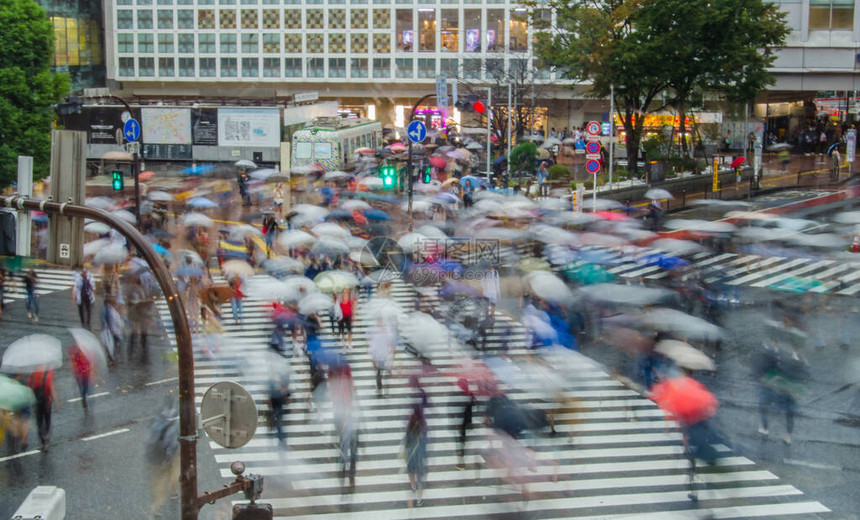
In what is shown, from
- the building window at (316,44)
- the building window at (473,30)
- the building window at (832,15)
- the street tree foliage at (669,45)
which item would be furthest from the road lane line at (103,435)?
the building window at (316,44)

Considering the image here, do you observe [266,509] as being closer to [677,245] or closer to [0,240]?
[0,240]

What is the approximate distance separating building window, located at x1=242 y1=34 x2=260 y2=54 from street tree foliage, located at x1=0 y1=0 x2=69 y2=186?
4492 cm

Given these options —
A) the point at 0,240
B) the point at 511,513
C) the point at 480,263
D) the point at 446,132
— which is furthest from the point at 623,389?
the point at 446,132

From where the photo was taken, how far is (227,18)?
82250 millimetres

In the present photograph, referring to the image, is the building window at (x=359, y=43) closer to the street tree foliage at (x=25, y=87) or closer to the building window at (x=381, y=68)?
the building window at (x=381, y=68)

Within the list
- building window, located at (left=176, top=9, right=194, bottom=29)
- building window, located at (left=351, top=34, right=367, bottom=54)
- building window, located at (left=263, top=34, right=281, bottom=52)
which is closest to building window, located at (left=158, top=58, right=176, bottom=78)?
building window, located at (left=176, top=9, right=194, bottom=29)

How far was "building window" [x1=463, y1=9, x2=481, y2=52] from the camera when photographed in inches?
3214

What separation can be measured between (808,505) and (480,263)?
13028 millimetres

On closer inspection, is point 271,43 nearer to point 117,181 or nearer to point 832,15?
point 832,15

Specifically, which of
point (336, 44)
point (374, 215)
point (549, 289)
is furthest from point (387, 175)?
point (336, 44)

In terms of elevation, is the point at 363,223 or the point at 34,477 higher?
the point at 363,223

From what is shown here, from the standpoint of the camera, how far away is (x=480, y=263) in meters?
25.0

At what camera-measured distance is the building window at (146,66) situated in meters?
83.8

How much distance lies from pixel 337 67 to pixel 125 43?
18.9 metres
